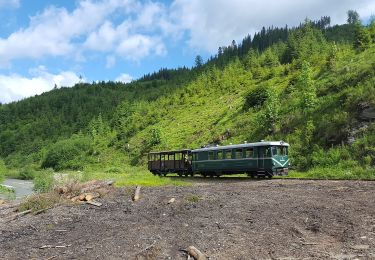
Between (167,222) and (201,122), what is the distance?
171ft

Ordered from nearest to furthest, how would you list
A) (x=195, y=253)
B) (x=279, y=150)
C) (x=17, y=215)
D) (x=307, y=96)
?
(x=195, y=253) < (x=17, y=215) < (x=279, y=150) < (x=307, y=96)

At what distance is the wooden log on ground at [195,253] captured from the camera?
1028cm

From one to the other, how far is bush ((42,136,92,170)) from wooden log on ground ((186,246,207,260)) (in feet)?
249

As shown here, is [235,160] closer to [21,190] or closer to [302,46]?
[21,190]

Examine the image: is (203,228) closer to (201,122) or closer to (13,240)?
(13,240)

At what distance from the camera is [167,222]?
48.3ft

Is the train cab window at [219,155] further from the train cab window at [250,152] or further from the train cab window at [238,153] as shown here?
the train cab window at [250,152]

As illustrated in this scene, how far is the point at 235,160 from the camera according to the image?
3125 centimetres

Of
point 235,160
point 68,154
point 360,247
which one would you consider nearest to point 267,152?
point 235,160

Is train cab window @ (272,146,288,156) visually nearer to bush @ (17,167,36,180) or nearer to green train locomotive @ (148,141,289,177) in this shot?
green train locomotive @ (148,141,289,177)

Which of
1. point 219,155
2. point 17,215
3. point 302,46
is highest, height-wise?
point 302,46

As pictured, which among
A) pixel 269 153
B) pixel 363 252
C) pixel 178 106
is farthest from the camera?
pixel 178 106

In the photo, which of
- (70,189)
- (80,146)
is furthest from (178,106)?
(70,189)

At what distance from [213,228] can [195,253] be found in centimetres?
274
